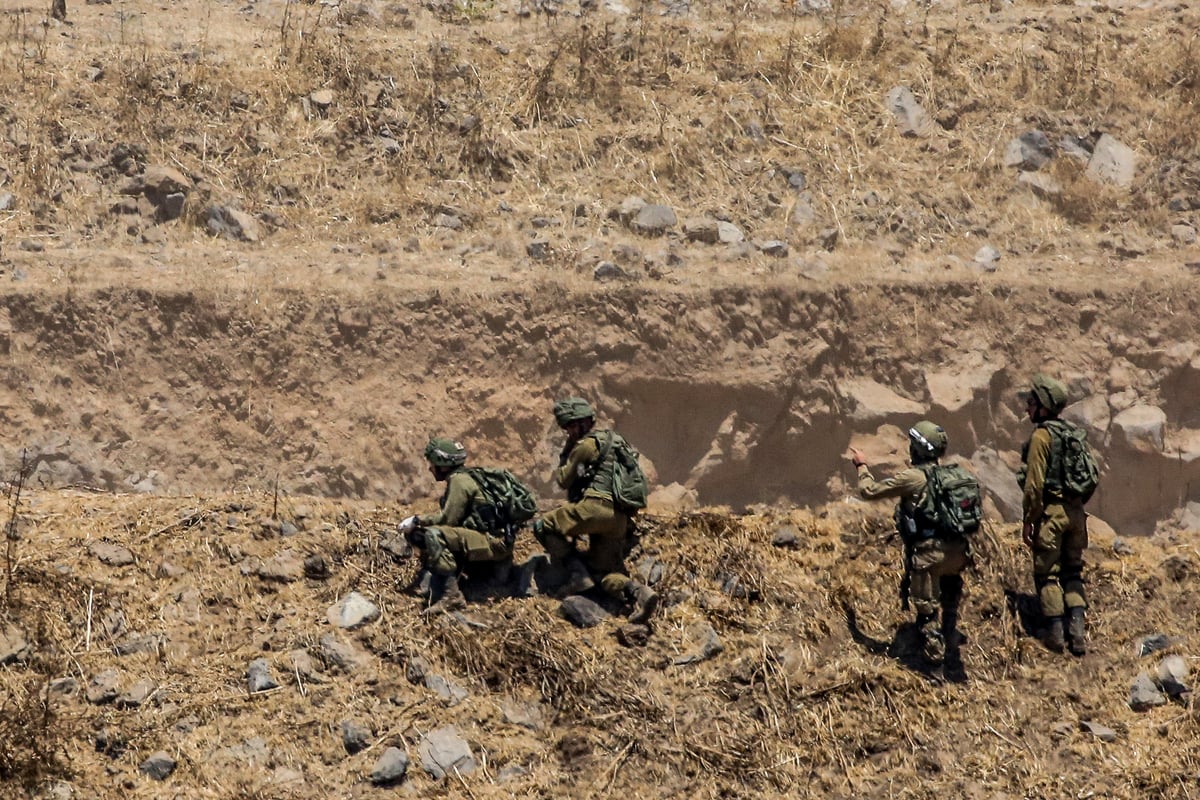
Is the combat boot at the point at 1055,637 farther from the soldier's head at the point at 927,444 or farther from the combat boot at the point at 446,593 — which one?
the combat boot at the point at 446,593

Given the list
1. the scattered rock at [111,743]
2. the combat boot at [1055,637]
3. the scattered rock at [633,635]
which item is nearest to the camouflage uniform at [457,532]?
the scattered rock at [633,635]

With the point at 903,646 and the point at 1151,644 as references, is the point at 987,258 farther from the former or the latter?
the point at 903,646

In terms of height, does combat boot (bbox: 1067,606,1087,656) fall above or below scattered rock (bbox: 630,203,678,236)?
below

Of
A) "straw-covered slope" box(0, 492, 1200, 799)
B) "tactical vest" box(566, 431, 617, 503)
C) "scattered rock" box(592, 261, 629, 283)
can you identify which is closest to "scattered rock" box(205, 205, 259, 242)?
"scattered rock" box(592, 261, 629, 283)

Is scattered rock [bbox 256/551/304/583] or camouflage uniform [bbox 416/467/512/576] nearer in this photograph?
camouflage uniform [bbox 416/467/512/576]

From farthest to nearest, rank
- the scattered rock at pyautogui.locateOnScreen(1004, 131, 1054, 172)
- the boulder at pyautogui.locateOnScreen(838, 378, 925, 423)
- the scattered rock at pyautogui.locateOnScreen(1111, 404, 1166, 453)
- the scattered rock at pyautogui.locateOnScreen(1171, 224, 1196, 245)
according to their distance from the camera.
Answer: the scattered rock at pyautogui.locateOnScreen(1004, 131, 1054, 172), the scattered rock at pyautogui.locateOnScreen(1171, 224, 1196, 245), the scattered rock at pyautogui.locateOnScreen(1111, 404, 1166, 453), the boulder at pyautogui.locateOnScreen(838, 378, 925, 423)

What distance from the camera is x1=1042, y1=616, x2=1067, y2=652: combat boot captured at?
996 centimetres

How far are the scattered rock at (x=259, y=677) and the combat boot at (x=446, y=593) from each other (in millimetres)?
1057

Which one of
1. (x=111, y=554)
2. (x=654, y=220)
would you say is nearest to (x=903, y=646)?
(x=654, y=220)

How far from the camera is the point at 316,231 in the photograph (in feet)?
41.9

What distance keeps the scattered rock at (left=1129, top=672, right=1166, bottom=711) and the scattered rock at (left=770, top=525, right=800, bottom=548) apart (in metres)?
2.22

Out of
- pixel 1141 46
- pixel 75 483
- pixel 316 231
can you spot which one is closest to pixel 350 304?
pixel 316 231

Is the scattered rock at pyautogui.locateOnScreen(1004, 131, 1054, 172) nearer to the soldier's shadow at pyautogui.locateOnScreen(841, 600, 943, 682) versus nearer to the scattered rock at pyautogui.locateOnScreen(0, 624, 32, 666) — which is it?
the soldier's shadow at pyautogui.locateOnScreen(841, 600, 943, 682)

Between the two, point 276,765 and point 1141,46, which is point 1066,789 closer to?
point 276,765
